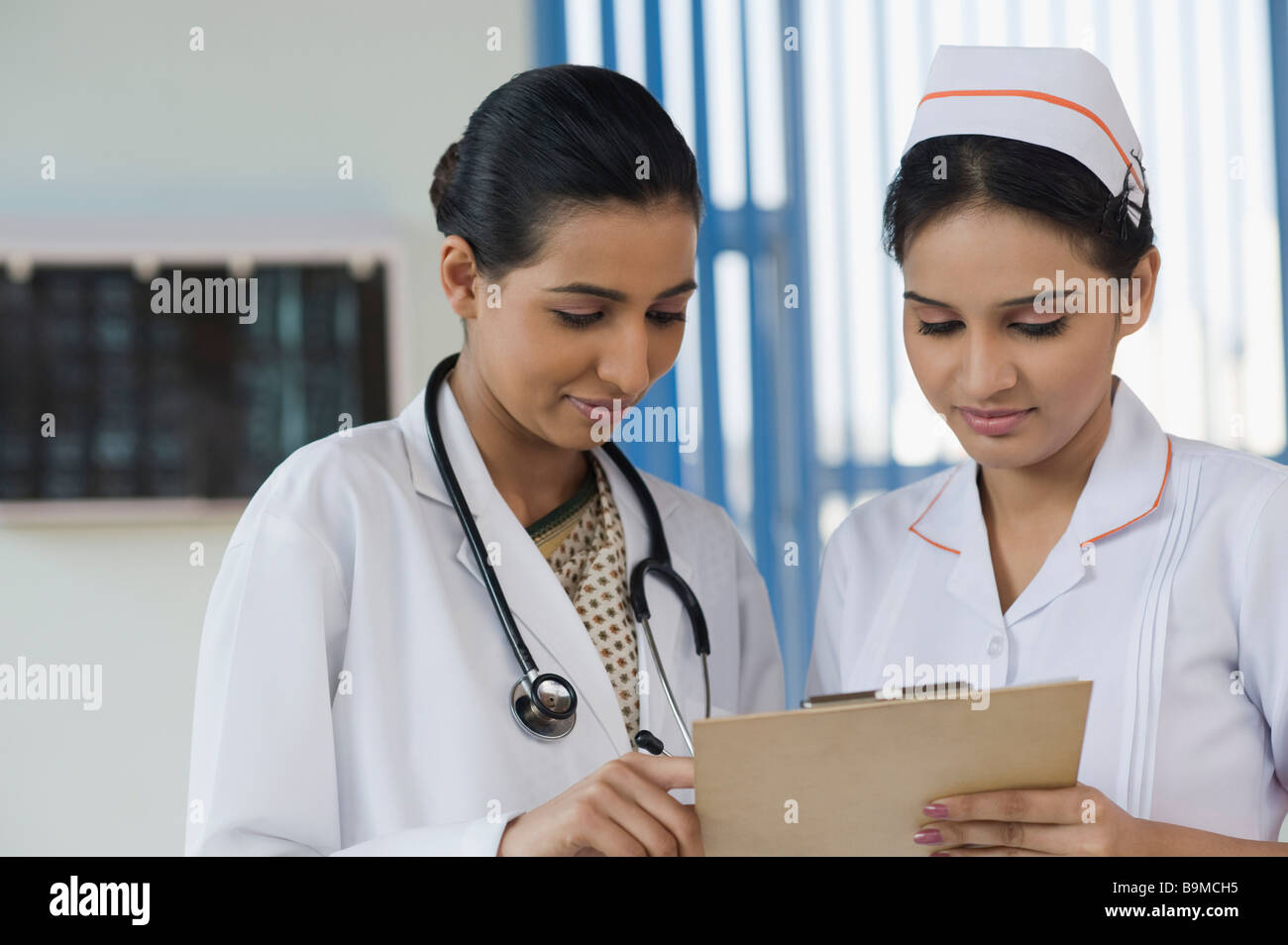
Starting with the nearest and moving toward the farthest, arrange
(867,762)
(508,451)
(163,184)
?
(867,762)
(508,451)
(163,184)

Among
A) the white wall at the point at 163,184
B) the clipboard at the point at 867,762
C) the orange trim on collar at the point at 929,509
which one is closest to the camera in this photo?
the clipboard at the point at 867,762

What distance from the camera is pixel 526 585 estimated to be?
4.27 ft

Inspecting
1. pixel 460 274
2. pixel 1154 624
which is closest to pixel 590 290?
pixel 460 274

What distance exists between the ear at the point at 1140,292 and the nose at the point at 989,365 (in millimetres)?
136

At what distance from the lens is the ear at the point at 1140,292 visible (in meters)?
1.24

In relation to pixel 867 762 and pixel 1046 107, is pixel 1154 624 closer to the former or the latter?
pixel 867 762

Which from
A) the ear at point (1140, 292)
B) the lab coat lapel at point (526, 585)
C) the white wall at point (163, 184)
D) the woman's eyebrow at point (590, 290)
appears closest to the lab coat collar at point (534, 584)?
the lab coat lapel at point (526, 585)

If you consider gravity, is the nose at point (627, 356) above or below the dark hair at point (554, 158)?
below

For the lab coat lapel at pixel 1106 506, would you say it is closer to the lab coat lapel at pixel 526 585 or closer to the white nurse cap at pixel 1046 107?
the white nurse cap at pixel 1046 107

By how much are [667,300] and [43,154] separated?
191cm

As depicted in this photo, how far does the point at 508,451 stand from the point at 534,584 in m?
0.18

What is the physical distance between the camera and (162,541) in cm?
255
